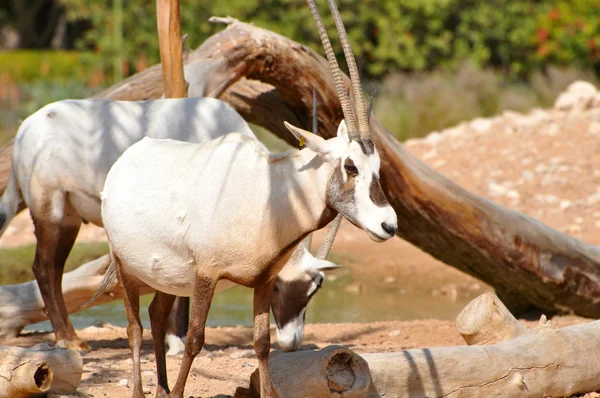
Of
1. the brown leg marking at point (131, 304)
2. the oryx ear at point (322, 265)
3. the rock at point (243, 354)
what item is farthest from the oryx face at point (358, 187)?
the rock at point (243, 354)

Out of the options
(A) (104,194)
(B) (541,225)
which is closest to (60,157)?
(A) (104,194)

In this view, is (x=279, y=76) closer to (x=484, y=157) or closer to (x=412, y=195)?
(x=412, y=195)

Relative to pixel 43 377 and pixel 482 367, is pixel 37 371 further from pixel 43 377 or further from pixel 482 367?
pixel 482 367

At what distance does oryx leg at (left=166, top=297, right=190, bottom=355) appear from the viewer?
6.27 metres

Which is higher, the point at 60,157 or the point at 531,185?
the point at 60,157

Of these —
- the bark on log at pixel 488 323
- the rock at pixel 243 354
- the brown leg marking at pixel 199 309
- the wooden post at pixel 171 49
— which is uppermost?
the wooden post at pixel 171 49

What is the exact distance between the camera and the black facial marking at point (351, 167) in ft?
12.4

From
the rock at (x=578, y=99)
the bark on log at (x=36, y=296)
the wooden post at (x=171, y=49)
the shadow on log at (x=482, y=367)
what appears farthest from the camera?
the rock at (x=578, y=99)

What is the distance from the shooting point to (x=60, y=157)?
591 centimetres

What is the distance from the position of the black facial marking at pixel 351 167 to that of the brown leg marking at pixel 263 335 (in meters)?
0.66

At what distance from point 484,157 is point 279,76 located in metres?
7.24

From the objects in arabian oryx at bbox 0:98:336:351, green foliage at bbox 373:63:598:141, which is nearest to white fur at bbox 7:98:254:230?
arabian oryx at bbox 0:98:336:351

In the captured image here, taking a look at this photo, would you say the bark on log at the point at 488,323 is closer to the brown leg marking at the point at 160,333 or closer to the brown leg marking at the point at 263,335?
the brown leg marking at the point at 263,335

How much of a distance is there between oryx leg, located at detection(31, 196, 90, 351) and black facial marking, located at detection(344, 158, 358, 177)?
2.80 meters
